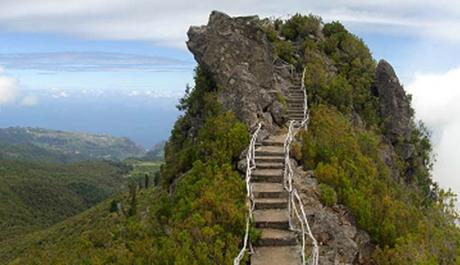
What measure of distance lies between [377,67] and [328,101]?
17.3 feet

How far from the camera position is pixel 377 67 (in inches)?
1128

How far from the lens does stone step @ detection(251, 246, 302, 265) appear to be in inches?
397

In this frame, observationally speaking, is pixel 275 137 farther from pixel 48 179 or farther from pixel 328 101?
pixel 48 179

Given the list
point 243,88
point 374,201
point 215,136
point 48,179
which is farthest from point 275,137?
point 48,179

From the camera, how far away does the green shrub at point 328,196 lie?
12020 millimetres

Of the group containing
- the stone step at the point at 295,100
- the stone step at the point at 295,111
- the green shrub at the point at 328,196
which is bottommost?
the green shrub at the point at 328,196

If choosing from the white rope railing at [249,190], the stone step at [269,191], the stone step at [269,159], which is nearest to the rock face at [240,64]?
the white rope railing at [249,190]

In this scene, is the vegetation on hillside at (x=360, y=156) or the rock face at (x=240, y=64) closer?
the vegetation on hillside at (x=360, y=156)

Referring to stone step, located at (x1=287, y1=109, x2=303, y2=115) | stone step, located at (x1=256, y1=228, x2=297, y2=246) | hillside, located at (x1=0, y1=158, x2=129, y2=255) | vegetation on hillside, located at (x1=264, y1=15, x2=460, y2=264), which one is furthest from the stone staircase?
hillside, located at (x1=0, y1=158, x2=129, y2=255)

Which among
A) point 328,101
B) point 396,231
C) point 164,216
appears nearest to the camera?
point 396,231

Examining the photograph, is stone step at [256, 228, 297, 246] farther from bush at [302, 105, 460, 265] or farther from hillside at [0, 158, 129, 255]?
hillside at [0, 158, 129, 255]

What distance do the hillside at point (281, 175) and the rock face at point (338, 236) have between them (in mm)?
24

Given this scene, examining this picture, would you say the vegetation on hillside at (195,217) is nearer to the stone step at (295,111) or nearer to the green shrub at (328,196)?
the green shrub at (328,196)

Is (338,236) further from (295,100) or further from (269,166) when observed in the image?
(295,100)
